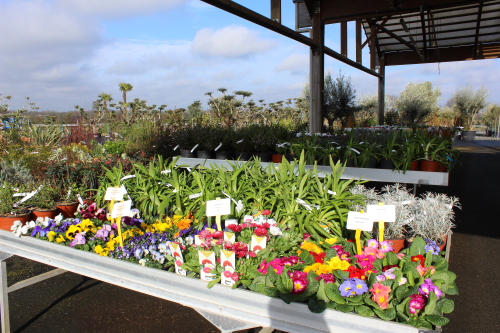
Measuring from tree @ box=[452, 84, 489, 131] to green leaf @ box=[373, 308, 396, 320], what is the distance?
999 inches

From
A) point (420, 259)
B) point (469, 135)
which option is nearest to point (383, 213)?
point (420, 259)

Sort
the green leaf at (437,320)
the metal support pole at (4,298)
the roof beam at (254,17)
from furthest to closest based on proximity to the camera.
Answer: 1. the roof beam at (254,17)
2. the metal support pole at (4,298)
3. the green leaf at (437,320)

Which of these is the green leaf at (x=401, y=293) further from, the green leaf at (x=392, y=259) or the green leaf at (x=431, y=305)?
the green leaf at (x=392, y=259)

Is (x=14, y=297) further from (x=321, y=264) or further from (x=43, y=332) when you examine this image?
(x=321, y=264)

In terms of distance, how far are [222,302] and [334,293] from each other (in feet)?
1.34

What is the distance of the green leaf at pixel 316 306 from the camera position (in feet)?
3.84

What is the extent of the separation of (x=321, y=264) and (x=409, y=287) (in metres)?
0.33

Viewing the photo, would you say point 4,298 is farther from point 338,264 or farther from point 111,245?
point 338,264

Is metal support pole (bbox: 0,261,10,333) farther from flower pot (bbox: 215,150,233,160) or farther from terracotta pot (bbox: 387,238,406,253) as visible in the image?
flower pot (bbox: 215,150,233,160)

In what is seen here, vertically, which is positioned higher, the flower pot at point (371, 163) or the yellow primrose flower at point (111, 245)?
the flower pot at point (371, 163)

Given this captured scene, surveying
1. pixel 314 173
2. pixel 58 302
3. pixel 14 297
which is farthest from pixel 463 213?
pixel 14 297

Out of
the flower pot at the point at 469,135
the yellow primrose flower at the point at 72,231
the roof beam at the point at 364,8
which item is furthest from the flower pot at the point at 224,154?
the flower pot at the point at 469,135

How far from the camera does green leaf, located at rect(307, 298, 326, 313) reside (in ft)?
3.84

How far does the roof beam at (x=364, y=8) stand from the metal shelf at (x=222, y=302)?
6.76 metres
